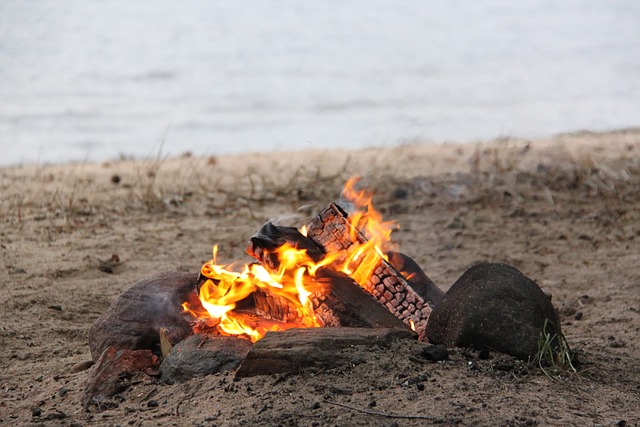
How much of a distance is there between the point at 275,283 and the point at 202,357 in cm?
48

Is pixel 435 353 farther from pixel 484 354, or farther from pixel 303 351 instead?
pixel 303 351

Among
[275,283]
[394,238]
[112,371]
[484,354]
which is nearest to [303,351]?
[275,283]

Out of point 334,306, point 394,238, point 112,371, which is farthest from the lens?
point 394,238

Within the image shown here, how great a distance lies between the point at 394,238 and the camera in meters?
6.37

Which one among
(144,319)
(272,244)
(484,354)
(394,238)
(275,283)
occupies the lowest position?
(394,238)

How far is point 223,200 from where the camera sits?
724 centimetres

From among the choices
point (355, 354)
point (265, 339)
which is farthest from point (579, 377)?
point (265, 339)

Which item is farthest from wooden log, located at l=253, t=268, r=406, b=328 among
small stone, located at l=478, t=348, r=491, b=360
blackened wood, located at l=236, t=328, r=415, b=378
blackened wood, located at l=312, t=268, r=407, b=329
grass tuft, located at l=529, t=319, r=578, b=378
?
grass tuft, located at l=529, t=319, r=578, b=378

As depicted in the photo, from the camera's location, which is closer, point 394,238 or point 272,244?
point 272,244

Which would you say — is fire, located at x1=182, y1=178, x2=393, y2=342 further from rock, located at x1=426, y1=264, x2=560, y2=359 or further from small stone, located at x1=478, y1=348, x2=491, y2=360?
small stone, located at x1=478, y1=348, x2=491, y2=360

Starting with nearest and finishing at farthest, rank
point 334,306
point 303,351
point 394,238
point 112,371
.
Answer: point 303,351 → point 112,371 → point 334,306 → point 394,238

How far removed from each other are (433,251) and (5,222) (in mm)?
3072

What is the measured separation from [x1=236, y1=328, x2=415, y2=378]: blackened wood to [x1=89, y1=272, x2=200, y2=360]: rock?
585 mm

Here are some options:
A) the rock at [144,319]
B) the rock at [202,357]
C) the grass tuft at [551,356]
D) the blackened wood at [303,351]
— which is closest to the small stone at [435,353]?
the blackened wood at [303,351]
